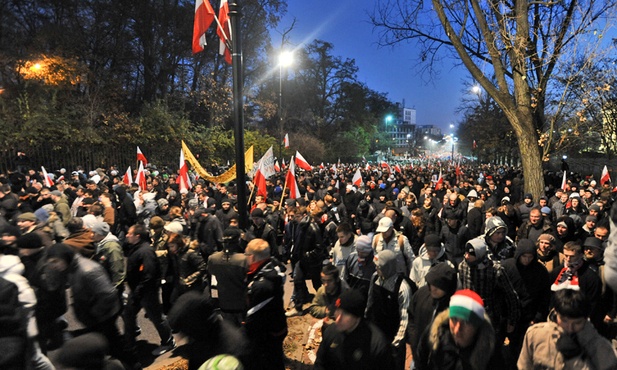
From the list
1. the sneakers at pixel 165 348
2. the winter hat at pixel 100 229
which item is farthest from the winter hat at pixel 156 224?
the sneakers at pixel 165 348

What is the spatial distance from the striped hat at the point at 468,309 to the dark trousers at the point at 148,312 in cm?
369

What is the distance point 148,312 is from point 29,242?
5.15 ft

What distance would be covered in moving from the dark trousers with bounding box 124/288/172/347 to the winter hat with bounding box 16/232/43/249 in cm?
119

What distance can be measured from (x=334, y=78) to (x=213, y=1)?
2308cm

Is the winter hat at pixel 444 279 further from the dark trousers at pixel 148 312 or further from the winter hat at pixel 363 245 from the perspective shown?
the dark trousers at pixel 148 312

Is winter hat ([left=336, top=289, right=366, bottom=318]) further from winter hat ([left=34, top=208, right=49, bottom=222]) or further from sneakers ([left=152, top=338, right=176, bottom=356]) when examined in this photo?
winter hat ([left=34, top=208, right=49, bottom=222])

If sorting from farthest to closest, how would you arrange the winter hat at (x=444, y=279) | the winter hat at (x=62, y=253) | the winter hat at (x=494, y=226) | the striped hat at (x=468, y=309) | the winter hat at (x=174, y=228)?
the winter hat at (x=174, y=228), the winter hat at (x=494, y=226), the winter hat at (x=62, y=253), the winter hat at (x=444, y=279), the striped hat at (x=468, y=309)

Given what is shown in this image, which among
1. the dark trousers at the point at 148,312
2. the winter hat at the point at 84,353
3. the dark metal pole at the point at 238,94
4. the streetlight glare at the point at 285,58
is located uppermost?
the streetlight glare at the point at 285,58

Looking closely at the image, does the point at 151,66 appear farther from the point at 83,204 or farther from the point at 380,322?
the point at 380,322

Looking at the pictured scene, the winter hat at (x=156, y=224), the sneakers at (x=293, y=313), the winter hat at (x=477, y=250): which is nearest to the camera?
the winter hat at (x=477, y=250)

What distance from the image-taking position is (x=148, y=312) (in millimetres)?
4996

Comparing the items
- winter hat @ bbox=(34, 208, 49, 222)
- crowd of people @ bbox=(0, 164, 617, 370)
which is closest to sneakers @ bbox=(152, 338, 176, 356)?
crowd of people @ bbox=(0, 164, 617, 370)

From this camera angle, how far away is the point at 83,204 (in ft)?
28.9

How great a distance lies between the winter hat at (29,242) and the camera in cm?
451
